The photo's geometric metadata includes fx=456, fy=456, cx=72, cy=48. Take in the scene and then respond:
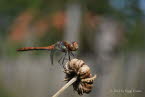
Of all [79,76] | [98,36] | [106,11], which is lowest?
[98,36]

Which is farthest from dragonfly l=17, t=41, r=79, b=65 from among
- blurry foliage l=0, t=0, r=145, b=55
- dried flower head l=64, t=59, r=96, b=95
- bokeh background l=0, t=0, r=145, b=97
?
blurry foliage l=0, t=0, r=145, b=55

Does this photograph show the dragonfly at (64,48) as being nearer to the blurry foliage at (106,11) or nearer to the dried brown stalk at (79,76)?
the dried brown stalk at (79,76)

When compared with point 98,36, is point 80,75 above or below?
above

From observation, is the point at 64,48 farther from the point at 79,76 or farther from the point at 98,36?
the point at 98,36

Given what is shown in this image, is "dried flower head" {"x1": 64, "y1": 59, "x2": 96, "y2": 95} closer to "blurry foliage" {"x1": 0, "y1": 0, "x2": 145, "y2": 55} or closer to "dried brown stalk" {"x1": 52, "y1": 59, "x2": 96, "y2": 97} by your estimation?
"dried brown stalk" {"x1": 52, "y1": 59, "x2": 96, "y2": 97}

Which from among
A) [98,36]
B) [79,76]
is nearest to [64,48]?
[79,76]

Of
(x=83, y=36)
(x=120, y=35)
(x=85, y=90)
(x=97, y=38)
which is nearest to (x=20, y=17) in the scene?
(x=83, y=36)

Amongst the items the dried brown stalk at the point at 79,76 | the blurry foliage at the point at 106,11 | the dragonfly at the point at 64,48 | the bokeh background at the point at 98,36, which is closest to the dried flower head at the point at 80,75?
the dried brown stalk at the point at 79,76

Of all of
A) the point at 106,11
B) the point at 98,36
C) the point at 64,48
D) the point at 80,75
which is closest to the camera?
the point at 80,75

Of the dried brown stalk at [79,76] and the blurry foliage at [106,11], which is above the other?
the dried brown stalk at [79,76]
